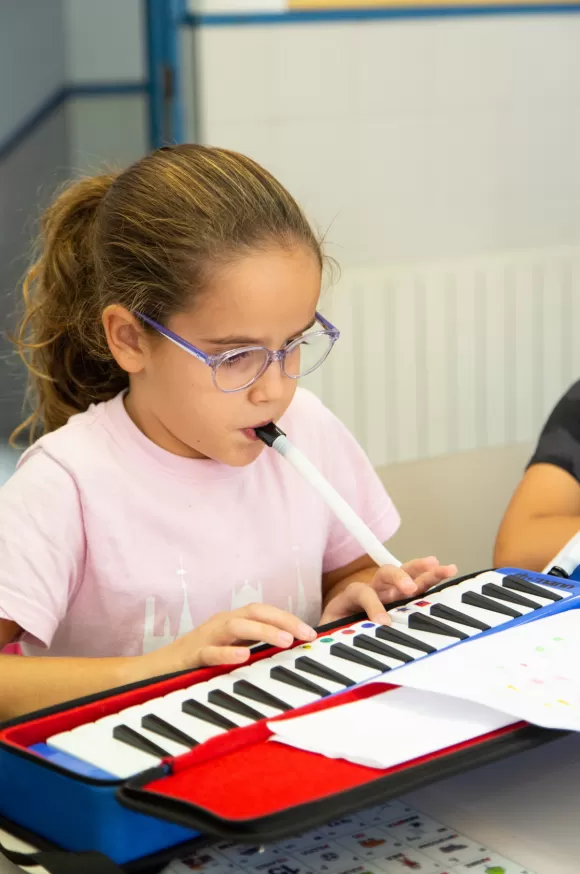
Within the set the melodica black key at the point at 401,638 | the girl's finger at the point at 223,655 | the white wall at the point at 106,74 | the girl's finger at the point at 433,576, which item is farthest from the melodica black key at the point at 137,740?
the white wall at the point at 106,74

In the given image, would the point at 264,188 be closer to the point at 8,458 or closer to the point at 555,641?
the point at 555,641

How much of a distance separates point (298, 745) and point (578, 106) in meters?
2.63

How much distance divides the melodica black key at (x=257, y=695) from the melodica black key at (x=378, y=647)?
0.33 ft

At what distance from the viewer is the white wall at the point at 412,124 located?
2.76m

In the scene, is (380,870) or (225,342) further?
(225,342)

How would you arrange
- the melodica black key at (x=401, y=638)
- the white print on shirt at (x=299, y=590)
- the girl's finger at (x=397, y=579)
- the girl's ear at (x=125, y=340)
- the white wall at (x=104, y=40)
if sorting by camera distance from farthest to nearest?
the white wall at (x=104, y=40)
the white print on shirt at (x=299, y=590)
the girl's ear at (x=125, y=340)
the girl's finger at (x=397, y=579)
the melodica black key at (x=401, y=638)

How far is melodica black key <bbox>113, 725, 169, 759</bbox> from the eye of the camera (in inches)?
29.2

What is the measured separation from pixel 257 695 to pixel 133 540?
352 mm

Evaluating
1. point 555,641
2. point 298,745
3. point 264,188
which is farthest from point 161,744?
point 264,188

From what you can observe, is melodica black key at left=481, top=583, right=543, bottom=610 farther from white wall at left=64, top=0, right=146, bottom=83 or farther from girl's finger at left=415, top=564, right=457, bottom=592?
white wall at left=64, top=0, right=146, bottom=83

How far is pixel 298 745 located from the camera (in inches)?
29.3

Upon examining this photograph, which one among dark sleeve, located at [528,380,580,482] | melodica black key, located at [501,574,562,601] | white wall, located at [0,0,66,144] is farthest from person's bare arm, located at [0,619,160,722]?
white wall, located at [0,0,66,144]

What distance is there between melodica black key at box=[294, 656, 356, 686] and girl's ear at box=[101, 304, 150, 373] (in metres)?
0.37

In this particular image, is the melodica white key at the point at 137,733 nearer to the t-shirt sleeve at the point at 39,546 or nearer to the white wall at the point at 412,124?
the t-shirt sleeve at the point at 39,546
